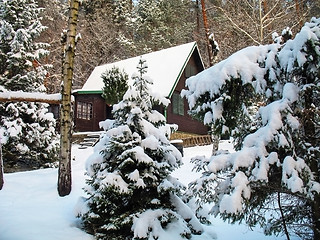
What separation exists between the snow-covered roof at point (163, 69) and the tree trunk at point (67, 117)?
418 inches

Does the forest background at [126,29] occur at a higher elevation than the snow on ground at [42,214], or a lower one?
higher

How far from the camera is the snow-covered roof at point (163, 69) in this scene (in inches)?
729

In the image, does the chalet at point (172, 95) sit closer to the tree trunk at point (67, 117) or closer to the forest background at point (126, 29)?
the forest background at point (126, 29)

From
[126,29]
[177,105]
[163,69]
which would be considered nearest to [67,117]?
[177,105]

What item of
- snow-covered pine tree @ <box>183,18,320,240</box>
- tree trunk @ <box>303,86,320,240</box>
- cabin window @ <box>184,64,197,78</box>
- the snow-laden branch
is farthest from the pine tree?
tree trunk @ <box>303,86,320,240</box>

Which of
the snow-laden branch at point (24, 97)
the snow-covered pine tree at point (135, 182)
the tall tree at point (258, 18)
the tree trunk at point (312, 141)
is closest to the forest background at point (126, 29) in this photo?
the tall tree at point (258, 18)

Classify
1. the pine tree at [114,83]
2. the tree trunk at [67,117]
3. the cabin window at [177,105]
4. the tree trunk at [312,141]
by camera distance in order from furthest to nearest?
the cabin window at [177,105] → the pine tree at [114,83] → the tree trunk at [67,117] → the tree trunk at [312,141]

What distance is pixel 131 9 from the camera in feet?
113

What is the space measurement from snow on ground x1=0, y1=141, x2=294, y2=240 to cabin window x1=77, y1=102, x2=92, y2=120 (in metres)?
12.9

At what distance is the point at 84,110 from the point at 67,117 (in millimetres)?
14630

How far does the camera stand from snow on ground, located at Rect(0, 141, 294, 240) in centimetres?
474

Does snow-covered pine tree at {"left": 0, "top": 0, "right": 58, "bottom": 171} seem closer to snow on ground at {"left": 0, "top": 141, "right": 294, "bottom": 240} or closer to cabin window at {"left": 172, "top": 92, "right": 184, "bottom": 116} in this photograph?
snow on ground at {"left": 0, "top": 141, "right": 294, "bottom": 240}

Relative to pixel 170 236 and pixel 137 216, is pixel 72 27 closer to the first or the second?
pixel 137 216

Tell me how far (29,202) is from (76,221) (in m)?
1.42
